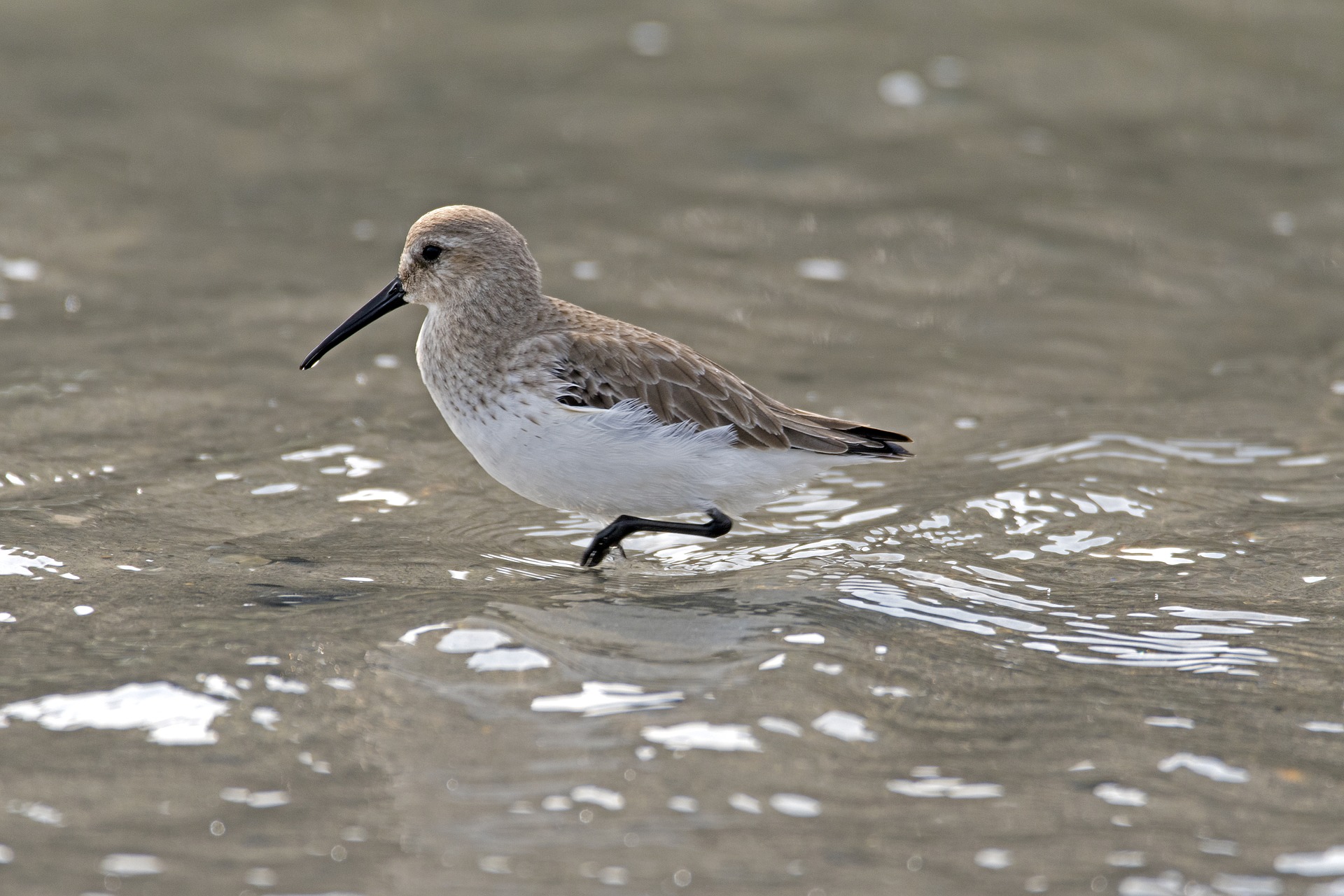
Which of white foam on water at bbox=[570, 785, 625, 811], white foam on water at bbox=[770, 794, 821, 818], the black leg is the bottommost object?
white foam on water at bbox=[570, 785, 625, 811]

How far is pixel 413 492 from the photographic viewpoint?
701 centimetres

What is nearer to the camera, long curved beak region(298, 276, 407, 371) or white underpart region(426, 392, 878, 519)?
white underpart region(426, 392, 878, 519)

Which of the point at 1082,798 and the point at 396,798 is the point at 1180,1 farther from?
the point at 396,798

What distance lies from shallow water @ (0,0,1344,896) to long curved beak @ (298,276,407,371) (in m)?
0.69

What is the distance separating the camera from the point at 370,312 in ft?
21.6

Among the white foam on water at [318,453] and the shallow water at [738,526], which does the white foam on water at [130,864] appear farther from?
the white foam on water at [318,453]

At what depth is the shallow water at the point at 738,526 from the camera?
13.8ft

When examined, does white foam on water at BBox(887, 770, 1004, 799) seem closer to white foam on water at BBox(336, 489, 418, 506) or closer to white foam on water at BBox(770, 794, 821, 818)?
white foam on water at BBox(770, 794, 821, 818)

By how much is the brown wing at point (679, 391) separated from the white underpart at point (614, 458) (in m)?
0.05

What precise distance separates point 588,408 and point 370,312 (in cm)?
136

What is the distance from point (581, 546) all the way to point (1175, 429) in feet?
11.2

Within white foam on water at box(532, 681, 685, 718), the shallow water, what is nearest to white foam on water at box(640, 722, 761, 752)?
the shallow water

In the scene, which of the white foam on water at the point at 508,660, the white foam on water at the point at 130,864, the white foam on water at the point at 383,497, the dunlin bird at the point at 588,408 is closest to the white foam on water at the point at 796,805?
the white foam on water at the point at 508,660

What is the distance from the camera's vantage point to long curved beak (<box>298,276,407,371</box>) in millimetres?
6539
